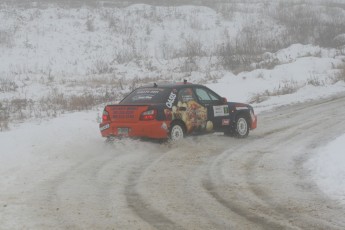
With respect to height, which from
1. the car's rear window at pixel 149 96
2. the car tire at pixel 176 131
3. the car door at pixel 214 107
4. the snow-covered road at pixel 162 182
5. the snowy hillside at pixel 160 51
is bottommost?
the snow-covered road at pixel 162 182

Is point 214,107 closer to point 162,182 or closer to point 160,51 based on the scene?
point 162,182

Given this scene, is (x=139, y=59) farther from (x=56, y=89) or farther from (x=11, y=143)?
(x=11, y=143)

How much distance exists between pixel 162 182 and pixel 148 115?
3106mm

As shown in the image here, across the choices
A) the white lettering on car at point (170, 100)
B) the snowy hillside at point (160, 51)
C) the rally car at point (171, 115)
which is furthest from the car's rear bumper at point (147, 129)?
the snowy hillside at point (160, 51)

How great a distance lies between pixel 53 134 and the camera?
11.1 metres

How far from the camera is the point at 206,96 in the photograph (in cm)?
1172

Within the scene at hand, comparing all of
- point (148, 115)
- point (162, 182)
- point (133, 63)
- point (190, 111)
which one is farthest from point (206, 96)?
point (133, 63)

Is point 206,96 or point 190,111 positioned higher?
point 206,96

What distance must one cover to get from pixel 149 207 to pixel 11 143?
5215mm

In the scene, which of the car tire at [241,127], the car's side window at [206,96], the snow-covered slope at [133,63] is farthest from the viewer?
the snow-covered slope at [133,63]

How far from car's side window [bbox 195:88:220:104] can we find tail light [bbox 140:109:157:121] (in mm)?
1536

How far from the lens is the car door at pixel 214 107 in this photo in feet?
37.9

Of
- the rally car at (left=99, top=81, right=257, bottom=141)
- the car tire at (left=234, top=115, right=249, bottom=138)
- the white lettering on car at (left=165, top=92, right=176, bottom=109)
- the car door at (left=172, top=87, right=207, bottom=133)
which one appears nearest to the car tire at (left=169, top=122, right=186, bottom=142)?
the rally car at (left=99, top=81, right=257, bottom=141)

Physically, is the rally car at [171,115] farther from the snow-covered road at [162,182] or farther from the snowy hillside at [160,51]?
the snowy hillside at [160,51]
